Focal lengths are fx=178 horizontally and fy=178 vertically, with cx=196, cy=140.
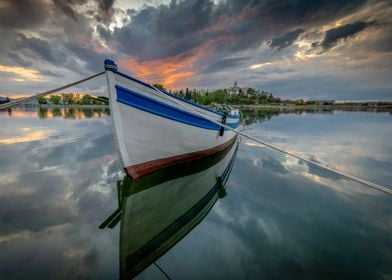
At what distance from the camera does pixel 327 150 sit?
9.34 m

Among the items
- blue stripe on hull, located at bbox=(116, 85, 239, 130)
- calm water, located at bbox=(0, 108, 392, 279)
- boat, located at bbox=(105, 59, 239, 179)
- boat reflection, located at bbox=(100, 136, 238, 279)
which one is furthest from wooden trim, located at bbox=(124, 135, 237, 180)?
blue stripe on hull, located at bbox=(116, 85, 239, 130)

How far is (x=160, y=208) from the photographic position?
404 centimetres

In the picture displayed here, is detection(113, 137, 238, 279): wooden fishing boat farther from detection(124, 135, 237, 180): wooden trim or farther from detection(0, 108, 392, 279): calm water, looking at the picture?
detection(124, 135, 237, 180): wooden trim

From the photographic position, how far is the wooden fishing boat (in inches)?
112

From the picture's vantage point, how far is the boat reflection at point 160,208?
9.37ft

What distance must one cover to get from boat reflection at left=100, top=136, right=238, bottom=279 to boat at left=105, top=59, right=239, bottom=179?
593 mm

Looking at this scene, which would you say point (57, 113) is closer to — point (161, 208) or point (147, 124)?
point (147, 124)

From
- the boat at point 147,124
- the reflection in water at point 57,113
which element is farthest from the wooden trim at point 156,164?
the reflection in water at point 57,113

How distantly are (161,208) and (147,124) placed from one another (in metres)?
2.34

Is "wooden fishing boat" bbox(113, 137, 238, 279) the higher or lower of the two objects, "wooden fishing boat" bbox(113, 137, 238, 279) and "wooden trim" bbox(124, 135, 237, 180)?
the lower

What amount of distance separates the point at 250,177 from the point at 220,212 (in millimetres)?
2421

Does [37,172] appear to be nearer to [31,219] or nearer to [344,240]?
[31,219]

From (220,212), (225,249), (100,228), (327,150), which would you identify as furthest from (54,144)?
(327,150)

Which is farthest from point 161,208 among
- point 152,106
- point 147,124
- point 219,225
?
point 152,106
